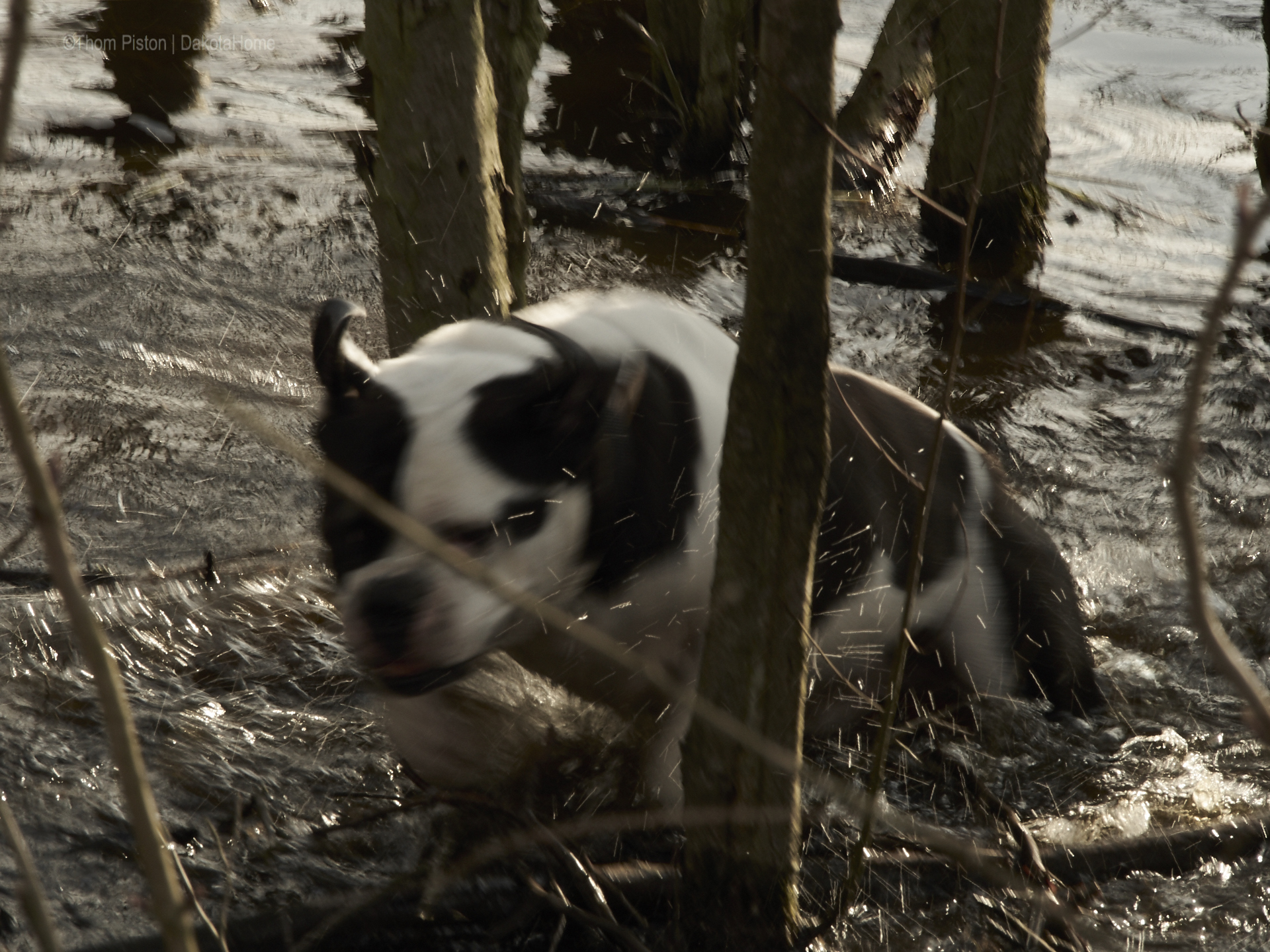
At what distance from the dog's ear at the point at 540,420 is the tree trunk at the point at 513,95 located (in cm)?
156

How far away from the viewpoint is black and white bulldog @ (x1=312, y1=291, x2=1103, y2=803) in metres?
2.19

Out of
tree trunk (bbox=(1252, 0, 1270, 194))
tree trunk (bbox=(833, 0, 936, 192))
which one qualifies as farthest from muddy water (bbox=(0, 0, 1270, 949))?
tree trunk (bbox=(833, 0, 936, 192))

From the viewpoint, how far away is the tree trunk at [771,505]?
5.24 feet

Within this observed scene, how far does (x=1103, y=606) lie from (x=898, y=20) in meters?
4.08

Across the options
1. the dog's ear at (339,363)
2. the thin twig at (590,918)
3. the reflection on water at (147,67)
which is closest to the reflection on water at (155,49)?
the reflection on water at (147,67)

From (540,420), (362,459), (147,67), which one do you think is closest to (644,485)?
(540,420)

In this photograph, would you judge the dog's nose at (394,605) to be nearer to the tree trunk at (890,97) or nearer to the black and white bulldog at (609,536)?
the black and white bulldog at (609,536)

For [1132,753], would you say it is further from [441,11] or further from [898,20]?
[898,20]

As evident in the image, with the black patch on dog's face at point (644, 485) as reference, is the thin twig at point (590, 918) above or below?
below

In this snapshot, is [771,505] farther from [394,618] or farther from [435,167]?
[435,167]

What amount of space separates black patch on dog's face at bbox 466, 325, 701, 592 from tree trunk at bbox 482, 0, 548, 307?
139cm

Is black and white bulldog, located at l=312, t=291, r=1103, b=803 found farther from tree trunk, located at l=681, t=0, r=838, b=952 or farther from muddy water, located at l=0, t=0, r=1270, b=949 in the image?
muddy water, located at l=0, t=0, r=1270, b=949

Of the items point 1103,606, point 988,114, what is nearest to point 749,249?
→ point 988,114

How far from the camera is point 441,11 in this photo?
10.1 feet
